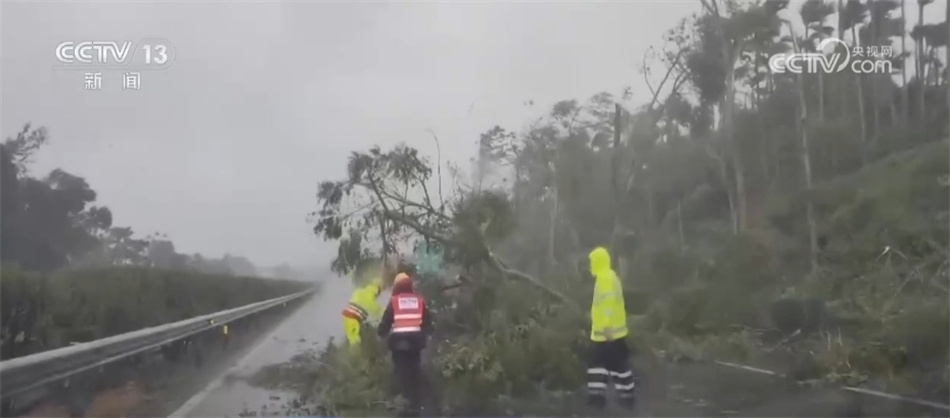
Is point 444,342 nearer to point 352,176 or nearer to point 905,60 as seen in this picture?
point 352,176

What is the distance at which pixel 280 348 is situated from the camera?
471 cm

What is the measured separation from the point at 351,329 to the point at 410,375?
13.3 inches

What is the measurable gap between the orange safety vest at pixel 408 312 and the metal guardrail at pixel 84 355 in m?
0.38

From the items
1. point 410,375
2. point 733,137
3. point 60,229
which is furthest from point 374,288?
point 733,137

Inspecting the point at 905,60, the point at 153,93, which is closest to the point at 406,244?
the point at 153,93

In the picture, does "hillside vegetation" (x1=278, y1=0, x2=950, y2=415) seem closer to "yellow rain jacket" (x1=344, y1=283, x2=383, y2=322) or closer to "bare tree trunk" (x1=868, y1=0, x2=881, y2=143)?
"bare tree trunk" (x1=868, y1=0, x2=881, y2=143)

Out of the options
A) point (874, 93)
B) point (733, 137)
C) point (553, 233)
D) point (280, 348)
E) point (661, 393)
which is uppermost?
point (874, 93)

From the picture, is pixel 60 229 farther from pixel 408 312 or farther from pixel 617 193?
pixel 617 193

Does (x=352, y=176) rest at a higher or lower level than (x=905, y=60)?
lower

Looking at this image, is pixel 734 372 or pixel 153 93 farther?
pixel 734 372

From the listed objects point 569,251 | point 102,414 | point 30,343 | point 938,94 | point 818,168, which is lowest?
point 102,414

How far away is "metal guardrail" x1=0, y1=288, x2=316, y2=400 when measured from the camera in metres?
4.41

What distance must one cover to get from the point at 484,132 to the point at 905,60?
1.90 meters

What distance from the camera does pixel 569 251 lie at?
464cm
